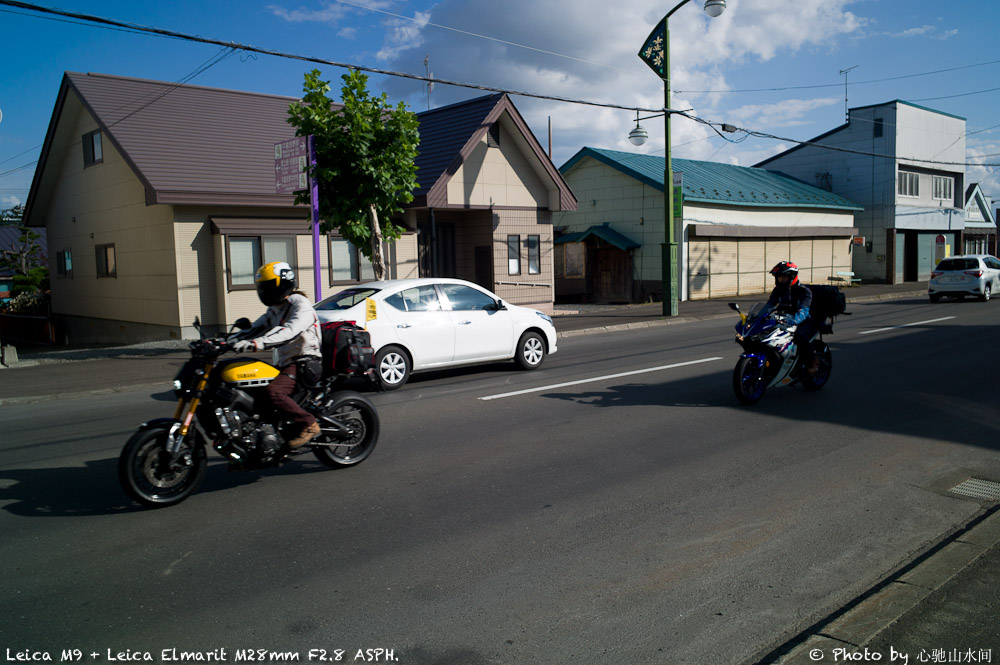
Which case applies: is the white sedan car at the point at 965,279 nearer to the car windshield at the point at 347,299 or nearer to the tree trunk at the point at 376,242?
the tree trunk at the point at 376,242

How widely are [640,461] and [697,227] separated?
22.3 m

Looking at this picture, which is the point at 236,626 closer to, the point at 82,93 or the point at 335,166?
the point at 335,166

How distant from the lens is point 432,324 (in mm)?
10688

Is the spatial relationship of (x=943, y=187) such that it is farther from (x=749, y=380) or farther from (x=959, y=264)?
(x=749, y=380)

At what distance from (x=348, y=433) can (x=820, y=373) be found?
6.34 meters

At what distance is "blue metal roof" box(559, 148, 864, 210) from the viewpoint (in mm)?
28500

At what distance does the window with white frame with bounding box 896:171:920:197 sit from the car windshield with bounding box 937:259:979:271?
1414 cm

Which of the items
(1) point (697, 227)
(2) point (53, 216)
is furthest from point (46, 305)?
(1) point (697, 227)

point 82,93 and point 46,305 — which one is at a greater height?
point 82,93

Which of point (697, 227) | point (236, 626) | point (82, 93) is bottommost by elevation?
point (236, 626)

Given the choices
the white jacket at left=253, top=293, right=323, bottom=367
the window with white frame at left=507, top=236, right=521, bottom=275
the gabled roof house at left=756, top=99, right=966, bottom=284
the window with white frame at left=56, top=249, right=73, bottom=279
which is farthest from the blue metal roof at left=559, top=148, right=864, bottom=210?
the white jacket at left=253, top=293, right=323, bottom=367

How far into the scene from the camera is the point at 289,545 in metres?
4.70

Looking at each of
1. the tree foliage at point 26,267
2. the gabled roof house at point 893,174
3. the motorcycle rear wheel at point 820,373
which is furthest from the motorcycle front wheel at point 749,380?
the gabled roof house at point 893,174

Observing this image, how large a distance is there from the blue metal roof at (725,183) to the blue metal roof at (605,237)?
231 cm
